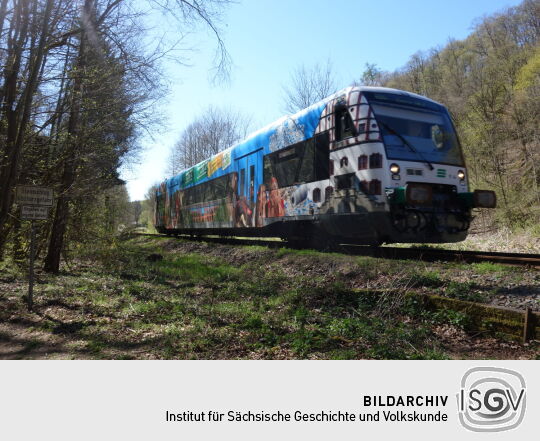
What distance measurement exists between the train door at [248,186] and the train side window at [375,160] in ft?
16.2

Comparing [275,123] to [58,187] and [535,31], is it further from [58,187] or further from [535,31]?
[535,31]

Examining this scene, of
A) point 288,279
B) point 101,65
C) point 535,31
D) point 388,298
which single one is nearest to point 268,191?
point 288,279

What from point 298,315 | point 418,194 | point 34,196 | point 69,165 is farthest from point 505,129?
point 34,196

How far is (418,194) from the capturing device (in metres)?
7.25

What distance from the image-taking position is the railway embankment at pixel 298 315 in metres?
4.07

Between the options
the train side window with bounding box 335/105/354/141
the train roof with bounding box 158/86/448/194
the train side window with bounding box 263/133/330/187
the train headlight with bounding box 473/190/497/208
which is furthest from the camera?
the train side window with bounding box 263/133/330/187

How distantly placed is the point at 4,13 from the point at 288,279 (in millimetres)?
7174

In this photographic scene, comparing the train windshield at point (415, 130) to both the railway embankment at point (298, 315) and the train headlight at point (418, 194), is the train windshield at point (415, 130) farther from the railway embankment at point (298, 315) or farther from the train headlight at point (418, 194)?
the railway embankment at point (298, 315)

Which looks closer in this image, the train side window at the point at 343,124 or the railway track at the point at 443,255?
the railway track at the point at 443,255

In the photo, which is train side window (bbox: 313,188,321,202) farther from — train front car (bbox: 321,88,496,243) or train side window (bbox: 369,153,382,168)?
train side window (bbox: 369,153,382,168)

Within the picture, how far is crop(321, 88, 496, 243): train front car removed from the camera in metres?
7.54

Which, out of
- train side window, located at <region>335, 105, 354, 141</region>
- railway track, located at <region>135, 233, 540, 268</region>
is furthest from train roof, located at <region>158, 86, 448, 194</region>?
railway track, located at <region>135, 233, 540, 268</region>

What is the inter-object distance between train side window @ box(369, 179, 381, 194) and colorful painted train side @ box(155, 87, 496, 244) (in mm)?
20

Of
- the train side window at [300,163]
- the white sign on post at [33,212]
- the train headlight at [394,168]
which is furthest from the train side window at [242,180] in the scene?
the white sign on post at [33,212]
